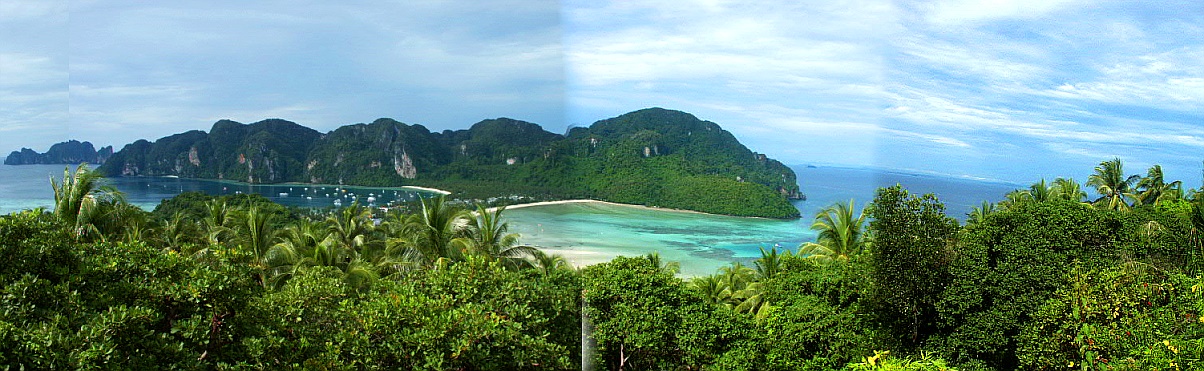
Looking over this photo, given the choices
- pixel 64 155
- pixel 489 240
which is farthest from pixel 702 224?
pixel 64 155

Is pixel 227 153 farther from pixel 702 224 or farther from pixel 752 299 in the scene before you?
pixel 752 299

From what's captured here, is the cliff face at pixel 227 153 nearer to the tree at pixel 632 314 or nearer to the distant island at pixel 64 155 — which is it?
the distant island at pixel 64 155

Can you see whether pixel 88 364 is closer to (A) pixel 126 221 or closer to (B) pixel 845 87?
(A) pixel 126 221

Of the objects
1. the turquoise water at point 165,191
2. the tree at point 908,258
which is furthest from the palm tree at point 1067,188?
the turquoise water at point 165,191

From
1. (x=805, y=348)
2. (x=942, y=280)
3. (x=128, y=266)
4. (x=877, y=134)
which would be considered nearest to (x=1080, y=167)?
(x=877, y=134)

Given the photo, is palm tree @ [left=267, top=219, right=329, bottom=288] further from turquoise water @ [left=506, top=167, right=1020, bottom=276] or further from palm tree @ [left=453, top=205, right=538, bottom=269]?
turquoise water @ [left=506, top=167, right=1020, bottom=276]
